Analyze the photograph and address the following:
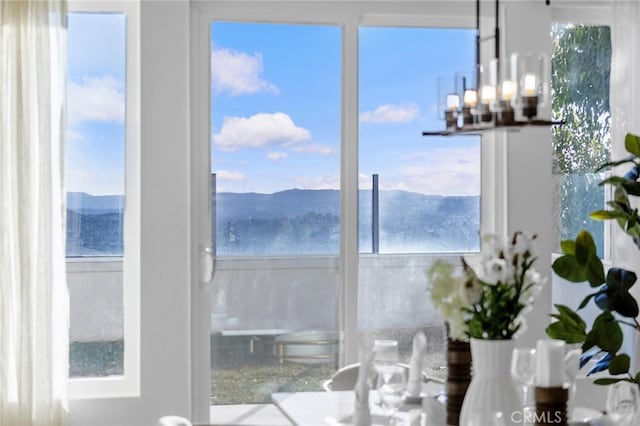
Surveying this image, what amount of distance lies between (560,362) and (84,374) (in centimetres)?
244

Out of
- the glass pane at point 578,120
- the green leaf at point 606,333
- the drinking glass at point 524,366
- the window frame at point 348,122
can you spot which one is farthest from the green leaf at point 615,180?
the window frame at point 348,122

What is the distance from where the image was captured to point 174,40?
13.9 feet

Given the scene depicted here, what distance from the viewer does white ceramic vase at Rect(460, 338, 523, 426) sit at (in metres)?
2.65

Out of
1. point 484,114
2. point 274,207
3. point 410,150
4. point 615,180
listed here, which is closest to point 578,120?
point 410,150

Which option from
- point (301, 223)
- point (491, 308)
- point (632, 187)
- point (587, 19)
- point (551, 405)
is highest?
point (587, 19)

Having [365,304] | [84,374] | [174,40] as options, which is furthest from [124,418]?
[174,40]

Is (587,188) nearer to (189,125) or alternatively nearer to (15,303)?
(189,125)

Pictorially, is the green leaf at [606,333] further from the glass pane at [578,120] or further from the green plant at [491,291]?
the green plant at [491,291]

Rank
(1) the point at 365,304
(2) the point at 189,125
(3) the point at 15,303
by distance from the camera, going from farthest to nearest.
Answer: (1) the point at 365,304 → (2) the point at 189,125 → (3) the point at 15,303

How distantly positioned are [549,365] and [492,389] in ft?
0.57

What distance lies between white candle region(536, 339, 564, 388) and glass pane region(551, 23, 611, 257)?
2.21 meters

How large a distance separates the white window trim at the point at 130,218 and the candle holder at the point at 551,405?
2.18 meters

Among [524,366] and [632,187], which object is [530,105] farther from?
[632,187]

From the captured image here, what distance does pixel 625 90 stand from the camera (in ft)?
15.2
